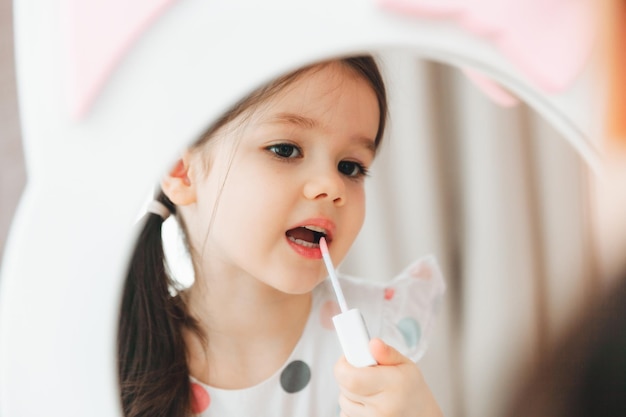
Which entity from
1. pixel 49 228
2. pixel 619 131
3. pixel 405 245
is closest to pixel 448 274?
pixel 405 245

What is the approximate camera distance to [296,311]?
0.48m

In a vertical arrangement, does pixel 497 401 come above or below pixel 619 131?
below

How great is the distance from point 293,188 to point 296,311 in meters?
0.13

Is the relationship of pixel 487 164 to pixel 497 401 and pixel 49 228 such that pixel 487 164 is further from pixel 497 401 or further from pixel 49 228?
pixel 49 228

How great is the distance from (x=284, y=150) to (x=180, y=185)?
0.21ft

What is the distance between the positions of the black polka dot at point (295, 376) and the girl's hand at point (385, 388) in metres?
0.05

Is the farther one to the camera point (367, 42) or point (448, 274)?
point (448, 274)

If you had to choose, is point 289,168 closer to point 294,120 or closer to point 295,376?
point 294,120

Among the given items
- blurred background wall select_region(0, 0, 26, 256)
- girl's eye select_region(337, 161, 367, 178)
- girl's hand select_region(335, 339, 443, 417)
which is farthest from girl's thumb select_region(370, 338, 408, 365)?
blurred background wall select_region(0, 0, 26, 256)

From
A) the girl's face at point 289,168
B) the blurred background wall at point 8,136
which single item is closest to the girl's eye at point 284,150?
the girl's face at point 289,168

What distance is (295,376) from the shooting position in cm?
47

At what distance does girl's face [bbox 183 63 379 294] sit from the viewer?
14.9 inches

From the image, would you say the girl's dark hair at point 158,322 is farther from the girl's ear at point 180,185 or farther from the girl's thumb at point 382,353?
the girl's thumb at point 382,353

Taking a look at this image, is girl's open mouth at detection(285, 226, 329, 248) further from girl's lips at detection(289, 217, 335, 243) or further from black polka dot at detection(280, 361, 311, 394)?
black polka dot at detection(280, 361, 311, 394)
